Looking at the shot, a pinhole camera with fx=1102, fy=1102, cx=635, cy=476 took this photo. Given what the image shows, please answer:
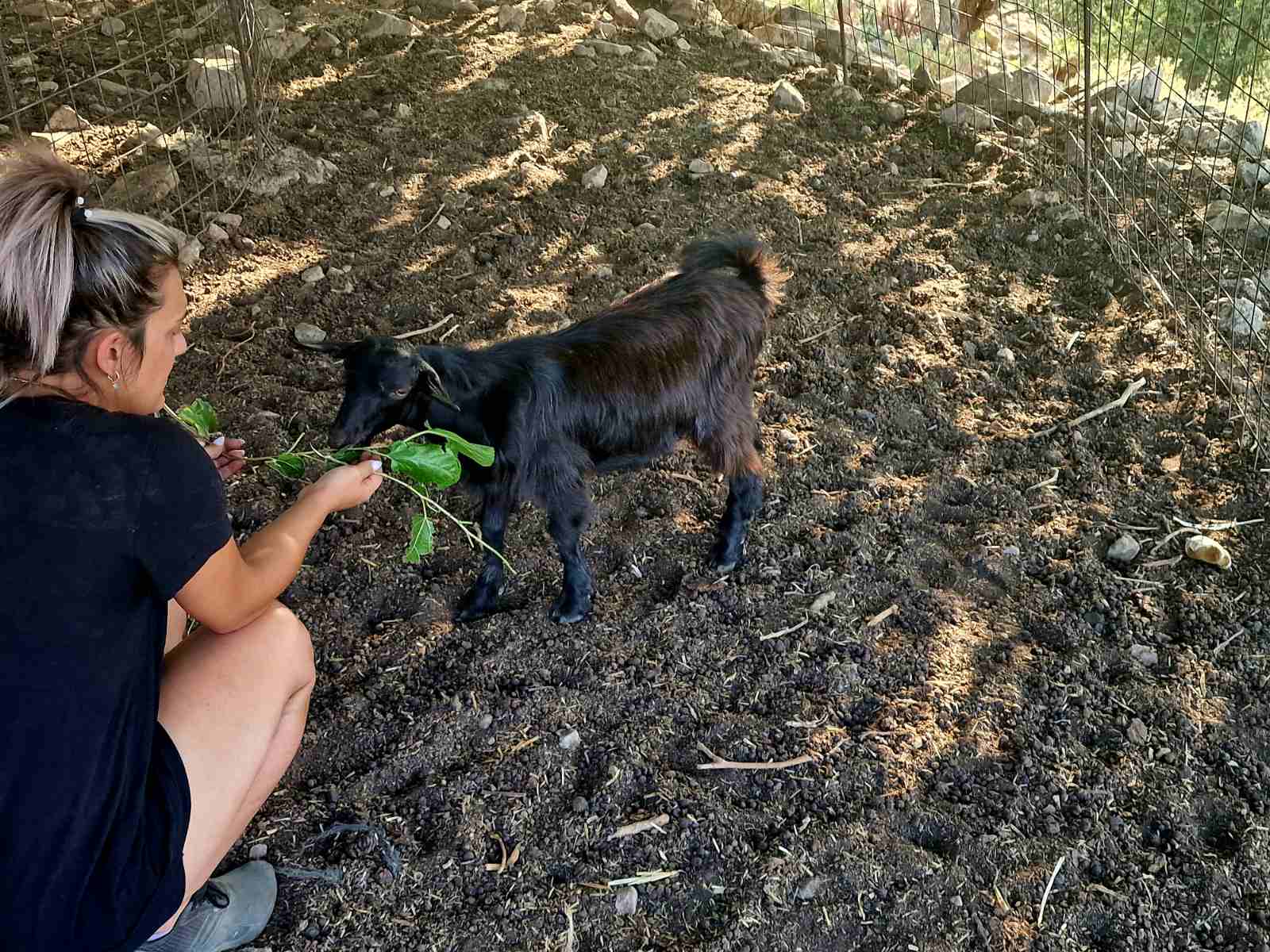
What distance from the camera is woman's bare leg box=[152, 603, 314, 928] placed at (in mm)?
2160

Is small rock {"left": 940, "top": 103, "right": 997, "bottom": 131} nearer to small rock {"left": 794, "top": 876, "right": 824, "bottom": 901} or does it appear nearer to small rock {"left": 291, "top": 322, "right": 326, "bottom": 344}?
small rock {"left": 291, "top": 322, "right": 326, "bottom": 344}

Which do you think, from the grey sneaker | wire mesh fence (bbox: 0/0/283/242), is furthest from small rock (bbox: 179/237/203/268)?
the grey sneaker

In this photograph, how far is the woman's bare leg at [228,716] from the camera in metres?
2.16

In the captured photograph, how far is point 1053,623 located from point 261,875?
2.33 metres

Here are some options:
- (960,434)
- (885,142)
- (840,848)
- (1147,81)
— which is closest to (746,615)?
(840,848)

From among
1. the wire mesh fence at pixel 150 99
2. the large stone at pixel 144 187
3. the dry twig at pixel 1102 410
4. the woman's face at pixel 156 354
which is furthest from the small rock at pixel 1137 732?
the large stone at pixel 144 187

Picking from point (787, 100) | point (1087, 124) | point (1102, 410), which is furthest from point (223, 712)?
point (787, 100)

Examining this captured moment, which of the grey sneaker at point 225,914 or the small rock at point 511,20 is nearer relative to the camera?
the grey sneaker at point 225,914

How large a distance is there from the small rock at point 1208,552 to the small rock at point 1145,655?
462mm

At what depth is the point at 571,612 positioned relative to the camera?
11.2ft

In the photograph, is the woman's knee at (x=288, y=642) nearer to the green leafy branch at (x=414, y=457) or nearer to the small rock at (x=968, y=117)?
the green leafy branch at (x=414, y=457)

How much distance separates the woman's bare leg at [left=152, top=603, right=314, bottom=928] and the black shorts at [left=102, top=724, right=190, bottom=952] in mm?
41

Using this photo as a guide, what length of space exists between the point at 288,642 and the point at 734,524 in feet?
5.36

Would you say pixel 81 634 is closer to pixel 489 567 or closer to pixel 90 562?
pixel 90 562
